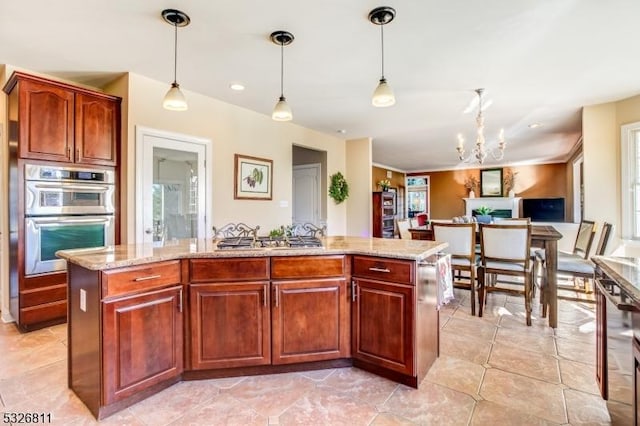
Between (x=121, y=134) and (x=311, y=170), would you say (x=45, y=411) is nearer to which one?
(x=121, y=134)

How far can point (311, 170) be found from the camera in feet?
21.0

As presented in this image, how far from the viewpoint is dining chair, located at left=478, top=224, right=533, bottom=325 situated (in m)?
3.14

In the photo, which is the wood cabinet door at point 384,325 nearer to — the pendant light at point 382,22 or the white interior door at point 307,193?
the pendant light at point 382,22

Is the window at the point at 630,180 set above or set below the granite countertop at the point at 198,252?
above

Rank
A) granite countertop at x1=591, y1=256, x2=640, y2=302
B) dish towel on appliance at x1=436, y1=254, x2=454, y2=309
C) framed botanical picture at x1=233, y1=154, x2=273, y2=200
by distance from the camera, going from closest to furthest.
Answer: granite countertop at x1=591, y1=256, x2=640, y2=302, dish towel on appliance at x1=436, y1=254, x2=454, y2=309, framed botanical picture at x1=233, y1=154, x2=273, y2=200

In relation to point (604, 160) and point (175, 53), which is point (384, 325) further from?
point (604, 160)

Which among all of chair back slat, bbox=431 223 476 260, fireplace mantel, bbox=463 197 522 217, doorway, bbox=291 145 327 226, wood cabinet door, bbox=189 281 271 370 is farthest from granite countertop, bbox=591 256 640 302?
fireplace mantel, bbox=463 197 522 217

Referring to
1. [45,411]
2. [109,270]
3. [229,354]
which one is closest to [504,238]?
[229,354]

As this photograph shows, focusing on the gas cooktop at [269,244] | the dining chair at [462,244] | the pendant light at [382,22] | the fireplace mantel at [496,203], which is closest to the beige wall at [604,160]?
the dining chair at [462,244]

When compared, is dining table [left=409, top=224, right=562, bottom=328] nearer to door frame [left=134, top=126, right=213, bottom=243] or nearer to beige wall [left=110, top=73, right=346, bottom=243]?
beige wall [left=110, top=73, right=346, bottom=243]

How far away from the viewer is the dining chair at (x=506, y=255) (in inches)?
123

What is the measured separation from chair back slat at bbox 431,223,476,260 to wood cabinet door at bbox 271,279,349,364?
1822mm

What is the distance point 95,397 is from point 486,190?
10.5 m

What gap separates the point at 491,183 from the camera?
9.80m
